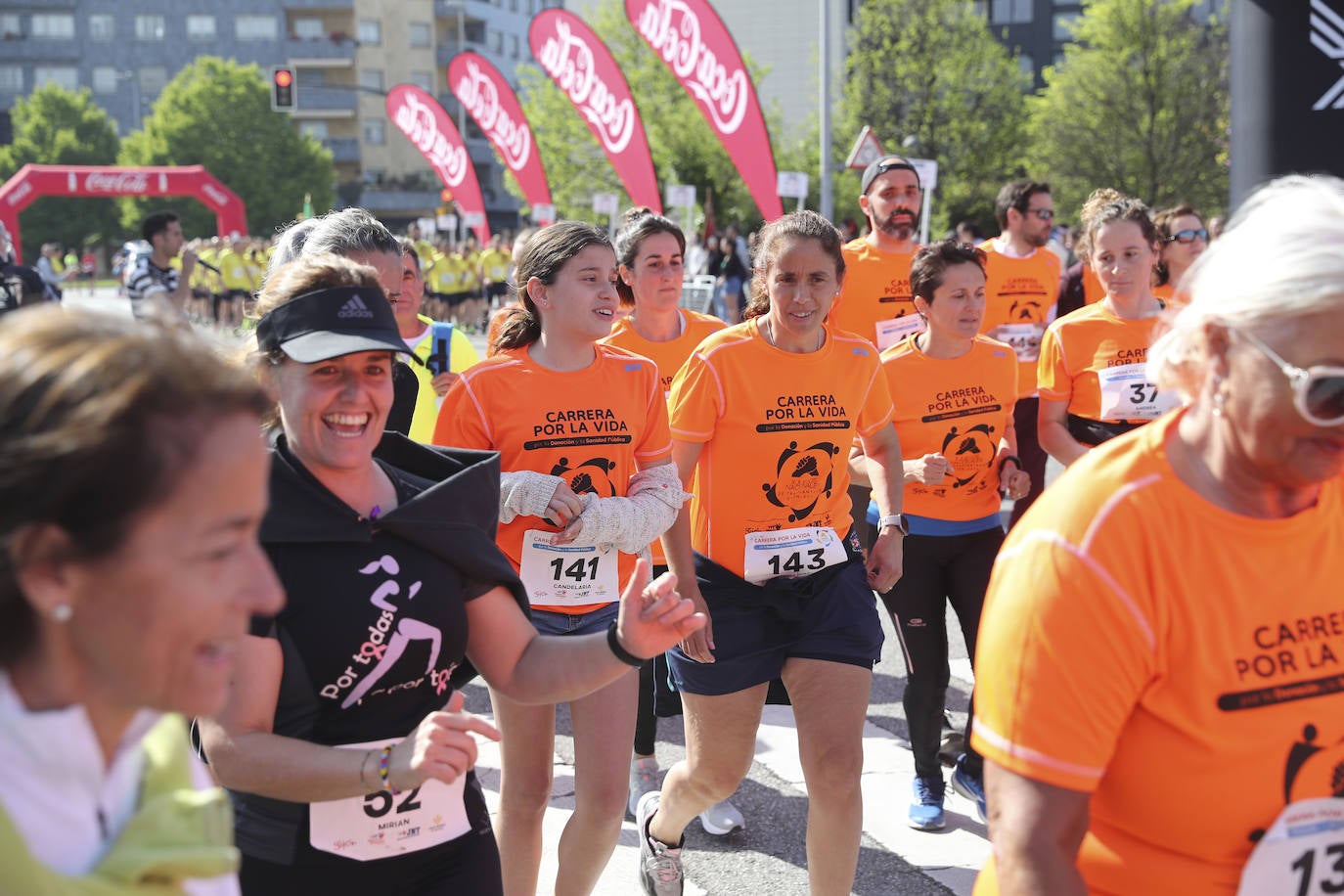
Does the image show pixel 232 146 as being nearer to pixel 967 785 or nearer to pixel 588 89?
pixel 588 89

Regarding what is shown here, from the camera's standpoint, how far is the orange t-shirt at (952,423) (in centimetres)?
518

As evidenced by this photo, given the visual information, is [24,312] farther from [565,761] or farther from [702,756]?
[565,761]

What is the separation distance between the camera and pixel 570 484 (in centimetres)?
415

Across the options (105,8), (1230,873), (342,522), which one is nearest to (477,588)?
(342,522)

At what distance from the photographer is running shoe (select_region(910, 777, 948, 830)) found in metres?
4.97

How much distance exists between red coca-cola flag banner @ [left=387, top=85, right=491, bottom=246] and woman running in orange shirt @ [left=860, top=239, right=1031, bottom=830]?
2257 cm

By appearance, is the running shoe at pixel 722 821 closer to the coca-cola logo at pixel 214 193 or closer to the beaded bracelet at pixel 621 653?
the beaded bracelet at pixel 621 653

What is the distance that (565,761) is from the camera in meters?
5.76

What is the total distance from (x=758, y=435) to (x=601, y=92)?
14.7 m

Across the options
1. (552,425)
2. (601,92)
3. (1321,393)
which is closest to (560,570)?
(552,425)

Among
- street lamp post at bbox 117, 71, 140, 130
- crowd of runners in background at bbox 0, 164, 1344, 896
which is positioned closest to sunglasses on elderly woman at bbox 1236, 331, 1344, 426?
crowd of runners in background at bbox 0, 164, 1344, 896

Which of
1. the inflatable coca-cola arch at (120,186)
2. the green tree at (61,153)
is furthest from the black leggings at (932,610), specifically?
the green tree at (61,153)

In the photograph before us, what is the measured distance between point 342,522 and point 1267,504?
1.58 meters

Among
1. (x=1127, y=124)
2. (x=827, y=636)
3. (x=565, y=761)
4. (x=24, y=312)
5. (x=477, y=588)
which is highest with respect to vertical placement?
(x=1127, y=124)
